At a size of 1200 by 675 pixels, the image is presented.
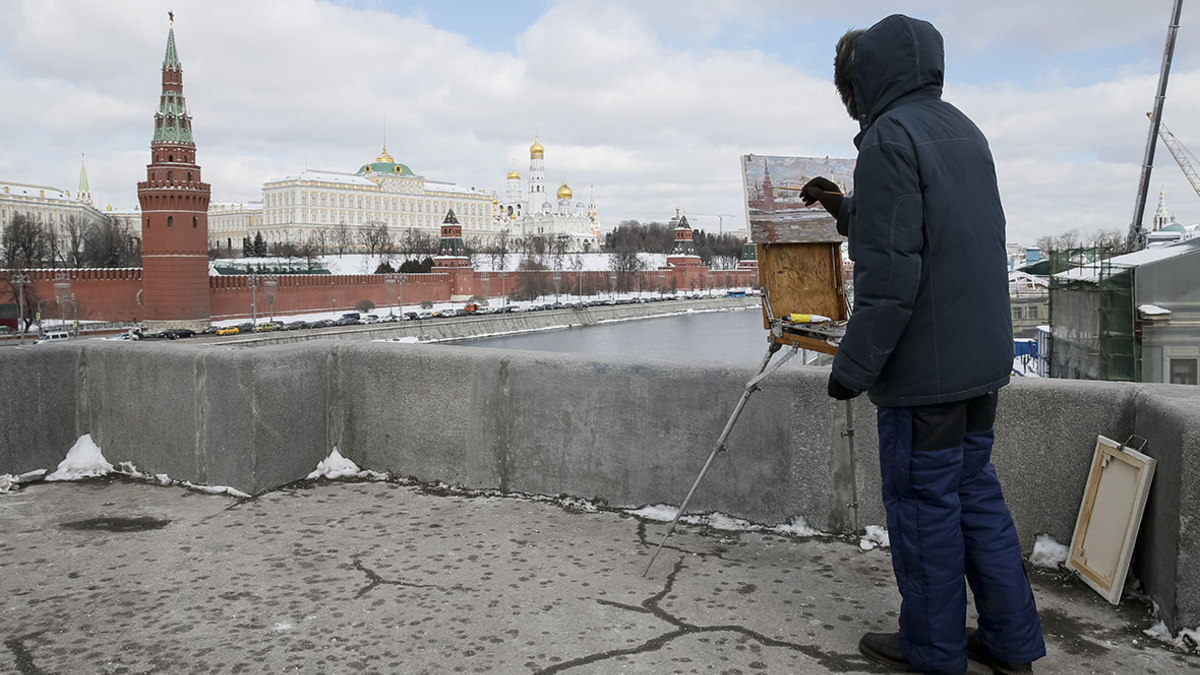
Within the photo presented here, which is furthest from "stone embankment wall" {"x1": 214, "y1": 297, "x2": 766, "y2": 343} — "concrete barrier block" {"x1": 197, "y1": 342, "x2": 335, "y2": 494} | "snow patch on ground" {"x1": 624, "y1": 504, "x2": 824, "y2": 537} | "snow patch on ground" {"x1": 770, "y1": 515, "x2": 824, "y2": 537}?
"snow patch on ground" {"x1": 770, "y1": 515, "x2": 824, "y2": 537}

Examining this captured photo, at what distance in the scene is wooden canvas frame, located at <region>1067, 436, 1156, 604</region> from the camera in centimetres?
278

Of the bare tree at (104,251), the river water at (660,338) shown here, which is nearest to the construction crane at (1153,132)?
the river water at (660,338)

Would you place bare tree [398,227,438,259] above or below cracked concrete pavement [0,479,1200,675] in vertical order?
above

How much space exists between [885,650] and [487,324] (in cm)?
6030

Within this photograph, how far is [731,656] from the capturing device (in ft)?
8.23

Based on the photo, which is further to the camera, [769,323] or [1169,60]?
[1169,60]

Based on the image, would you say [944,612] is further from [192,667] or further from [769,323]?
[192,667]

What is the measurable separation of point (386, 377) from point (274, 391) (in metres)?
0.56

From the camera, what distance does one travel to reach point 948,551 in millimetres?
2363

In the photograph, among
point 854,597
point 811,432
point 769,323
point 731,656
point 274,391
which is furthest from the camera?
point 274,391

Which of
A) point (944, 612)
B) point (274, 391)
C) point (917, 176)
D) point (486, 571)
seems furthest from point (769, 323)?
point (274, 391)

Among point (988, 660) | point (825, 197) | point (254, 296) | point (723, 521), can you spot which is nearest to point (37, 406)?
point (723, 521)

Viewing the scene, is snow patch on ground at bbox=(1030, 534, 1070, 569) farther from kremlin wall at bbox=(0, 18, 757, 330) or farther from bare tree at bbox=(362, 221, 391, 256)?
bare tree at bbox=(362, 221, 391, 256)

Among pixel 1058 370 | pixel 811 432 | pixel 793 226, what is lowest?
pixel 1058 370
